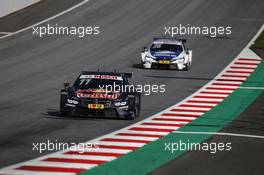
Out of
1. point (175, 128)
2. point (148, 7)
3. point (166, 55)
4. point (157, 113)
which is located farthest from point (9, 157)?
point (148, 7)

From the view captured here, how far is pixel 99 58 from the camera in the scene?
44.3 m

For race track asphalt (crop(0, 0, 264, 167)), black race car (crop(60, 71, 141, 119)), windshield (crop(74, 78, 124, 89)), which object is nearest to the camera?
race track asphalt (crop(0, 0, 264, 167))

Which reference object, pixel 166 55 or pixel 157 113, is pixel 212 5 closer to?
pixel 166 55

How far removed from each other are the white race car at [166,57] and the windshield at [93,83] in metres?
12.9

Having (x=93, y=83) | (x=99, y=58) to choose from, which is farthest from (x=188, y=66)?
(x=93, y=83)

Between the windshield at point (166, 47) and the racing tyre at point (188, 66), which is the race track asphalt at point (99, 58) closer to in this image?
the racing tyre at point (188, 66)

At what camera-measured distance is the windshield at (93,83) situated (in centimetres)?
2811

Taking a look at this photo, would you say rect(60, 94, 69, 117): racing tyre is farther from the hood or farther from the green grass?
the green grass

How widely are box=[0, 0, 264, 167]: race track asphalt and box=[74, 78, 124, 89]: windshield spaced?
1194 mm

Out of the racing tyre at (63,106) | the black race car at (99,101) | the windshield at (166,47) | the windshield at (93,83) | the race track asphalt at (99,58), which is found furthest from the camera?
the windshield at (166,47)

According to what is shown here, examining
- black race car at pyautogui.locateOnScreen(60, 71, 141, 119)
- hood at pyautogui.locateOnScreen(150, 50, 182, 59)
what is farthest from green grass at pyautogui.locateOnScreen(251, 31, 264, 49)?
black race car at pyautogui.locateOnScreen(60, 71, 141, 119)

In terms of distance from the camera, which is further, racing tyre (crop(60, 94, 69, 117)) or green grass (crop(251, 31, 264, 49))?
green grass (crop(251, 31, 264, 49))

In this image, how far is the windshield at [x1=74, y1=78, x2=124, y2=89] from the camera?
2811 cm

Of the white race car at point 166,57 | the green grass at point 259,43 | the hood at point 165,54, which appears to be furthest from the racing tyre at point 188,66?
the green grass at point 259,43
